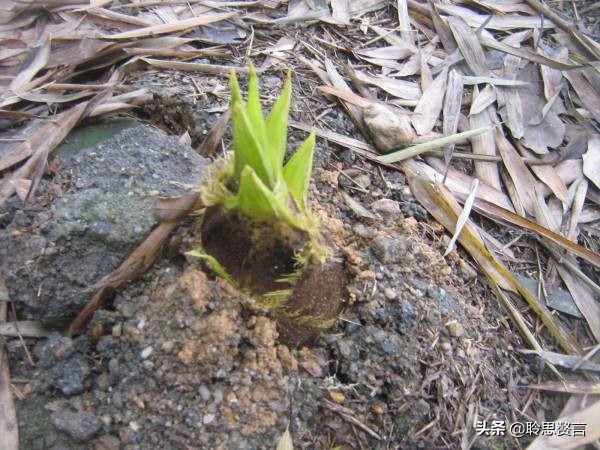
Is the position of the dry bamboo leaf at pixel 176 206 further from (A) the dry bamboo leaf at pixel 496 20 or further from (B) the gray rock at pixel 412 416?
(A) the dry bamboo leaf at pixel 496 20

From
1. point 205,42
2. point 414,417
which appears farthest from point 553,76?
point 414,417

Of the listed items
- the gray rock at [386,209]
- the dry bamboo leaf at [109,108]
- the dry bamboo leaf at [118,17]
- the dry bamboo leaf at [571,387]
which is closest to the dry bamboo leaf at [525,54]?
the gray rock at [386,209]

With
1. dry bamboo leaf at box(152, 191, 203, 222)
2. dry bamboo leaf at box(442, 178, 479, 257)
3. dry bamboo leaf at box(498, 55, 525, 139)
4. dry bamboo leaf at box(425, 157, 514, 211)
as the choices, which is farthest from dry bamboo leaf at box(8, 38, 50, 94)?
dry bamboo leaf at box(498, 55, 525, 139)

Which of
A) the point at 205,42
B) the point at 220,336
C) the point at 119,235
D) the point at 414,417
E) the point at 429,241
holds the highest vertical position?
the point at 205,42

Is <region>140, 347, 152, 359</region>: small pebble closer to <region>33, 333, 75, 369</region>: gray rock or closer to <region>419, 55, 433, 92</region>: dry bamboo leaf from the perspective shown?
<region>33, 333, 75, 369</region>: gray rock

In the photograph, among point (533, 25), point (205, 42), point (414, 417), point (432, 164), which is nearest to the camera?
point (414, 417)

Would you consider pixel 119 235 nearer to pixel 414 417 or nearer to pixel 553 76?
pixel 414 417

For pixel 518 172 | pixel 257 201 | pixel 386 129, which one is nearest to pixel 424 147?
pixel 386 129
